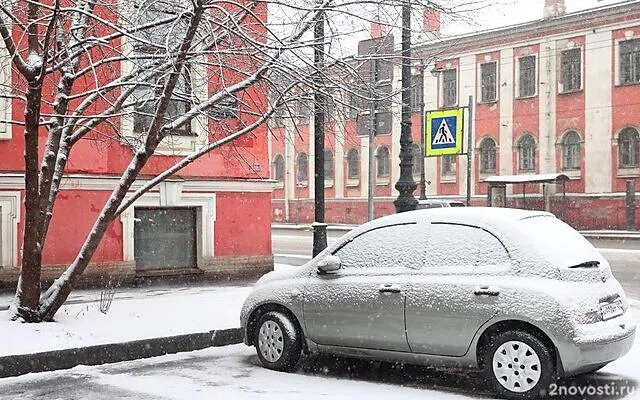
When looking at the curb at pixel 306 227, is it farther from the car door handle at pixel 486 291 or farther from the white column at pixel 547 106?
the car door handle at pixel 486 291

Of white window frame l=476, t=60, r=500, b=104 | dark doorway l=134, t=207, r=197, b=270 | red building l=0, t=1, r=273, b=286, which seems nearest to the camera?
red building l=0, t=1, r=273, b=286

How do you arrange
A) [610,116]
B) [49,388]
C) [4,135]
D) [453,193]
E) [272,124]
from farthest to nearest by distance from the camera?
[453,193]
[610,116]
[4,135]
[272,124]
[49,388]

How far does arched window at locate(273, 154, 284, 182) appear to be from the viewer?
52750 millimetres

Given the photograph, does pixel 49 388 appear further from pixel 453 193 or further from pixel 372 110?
pixel 453 193

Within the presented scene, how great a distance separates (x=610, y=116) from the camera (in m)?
36.6

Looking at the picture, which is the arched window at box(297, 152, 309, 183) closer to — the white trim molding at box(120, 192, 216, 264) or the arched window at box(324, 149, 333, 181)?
the arched window at box(324, 149, 333, 181)

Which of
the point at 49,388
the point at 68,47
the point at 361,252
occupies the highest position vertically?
the point at 68,47

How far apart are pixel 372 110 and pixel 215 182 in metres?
5.38

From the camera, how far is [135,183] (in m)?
14.3

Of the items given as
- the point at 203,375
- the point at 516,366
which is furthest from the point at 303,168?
the point at 516,366

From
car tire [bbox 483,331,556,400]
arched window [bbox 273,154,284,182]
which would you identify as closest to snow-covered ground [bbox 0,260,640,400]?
car tire [bbox 483,331,556,400]

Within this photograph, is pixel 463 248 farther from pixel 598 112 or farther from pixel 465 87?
pixel 465 87

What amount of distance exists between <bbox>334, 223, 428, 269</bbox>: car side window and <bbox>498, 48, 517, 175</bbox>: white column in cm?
3385

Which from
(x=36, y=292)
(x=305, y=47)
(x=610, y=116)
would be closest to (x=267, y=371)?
(x=36, y=292)
